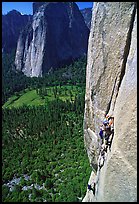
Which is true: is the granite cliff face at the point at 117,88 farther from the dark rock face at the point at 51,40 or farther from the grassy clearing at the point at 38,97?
the dark rock face at the point at 51,40

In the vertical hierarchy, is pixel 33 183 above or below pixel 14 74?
below

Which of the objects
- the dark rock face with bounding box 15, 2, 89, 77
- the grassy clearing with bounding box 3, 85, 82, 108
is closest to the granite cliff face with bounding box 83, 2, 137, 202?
the grassy clearing with bounding box 3, 85, 82, 108

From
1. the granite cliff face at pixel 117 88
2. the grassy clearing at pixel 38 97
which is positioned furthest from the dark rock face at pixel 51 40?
the granite cliff face at pixel 117 88

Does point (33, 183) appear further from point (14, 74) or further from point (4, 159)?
point (14, 74)

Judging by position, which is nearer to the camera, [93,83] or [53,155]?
[93,83]

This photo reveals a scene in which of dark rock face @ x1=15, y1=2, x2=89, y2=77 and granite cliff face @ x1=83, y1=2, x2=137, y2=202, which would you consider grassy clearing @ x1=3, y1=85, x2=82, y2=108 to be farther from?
granite cliff face @ x1=83, y1=2, x2=137, y2=202

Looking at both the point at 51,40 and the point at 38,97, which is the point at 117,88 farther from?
the point at 51,40

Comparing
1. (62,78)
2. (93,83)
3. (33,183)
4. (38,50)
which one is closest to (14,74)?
(38,50)
